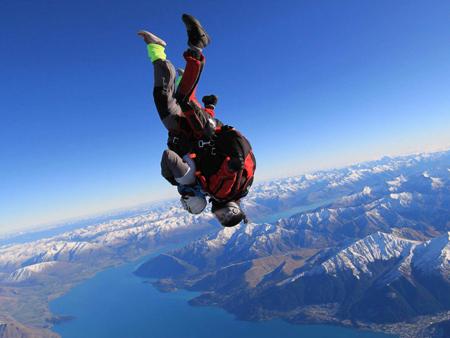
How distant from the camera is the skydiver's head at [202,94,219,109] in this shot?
5531mm

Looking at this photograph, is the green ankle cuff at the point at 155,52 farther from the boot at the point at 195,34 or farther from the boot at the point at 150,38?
the boot at the point at 195,34

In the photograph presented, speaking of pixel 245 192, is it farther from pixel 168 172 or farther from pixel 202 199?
pixel 168 172

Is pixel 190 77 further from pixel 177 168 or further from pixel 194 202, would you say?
pixel 194 202

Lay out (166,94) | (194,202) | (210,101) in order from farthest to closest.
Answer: (210,101) < (194,202) < (166,94)

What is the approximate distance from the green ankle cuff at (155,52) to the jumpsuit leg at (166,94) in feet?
0.16

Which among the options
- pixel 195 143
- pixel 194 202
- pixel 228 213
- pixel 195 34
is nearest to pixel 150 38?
pixel 195 34

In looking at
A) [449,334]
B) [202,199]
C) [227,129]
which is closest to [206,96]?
[227,129]

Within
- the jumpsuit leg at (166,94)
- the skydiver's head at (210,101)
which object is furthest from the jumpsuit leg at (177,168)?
the skydiver's head at (210,101)

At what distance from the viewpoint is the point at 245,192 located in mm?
5621

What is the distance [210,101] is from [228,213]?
179 cm

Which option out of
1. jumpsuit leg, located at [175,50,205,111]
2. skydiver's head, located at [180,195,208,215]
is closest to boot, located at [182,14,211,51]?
jumpsuit leg, located at [175,50,205,111]

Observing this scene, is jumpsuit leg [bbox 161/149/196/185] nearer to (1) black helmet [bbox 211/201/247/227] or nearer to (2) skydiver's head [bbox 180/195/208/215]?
(2) skydiver's head [bbox 180/195/208/215]

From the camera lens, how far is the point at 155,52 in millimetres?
4457

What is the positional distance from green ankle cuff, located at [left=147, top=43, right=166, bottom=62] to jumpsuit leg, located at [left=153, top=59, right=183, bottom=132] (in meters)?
0.05
